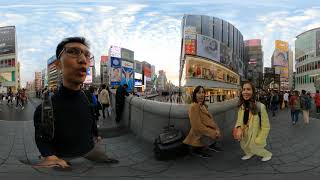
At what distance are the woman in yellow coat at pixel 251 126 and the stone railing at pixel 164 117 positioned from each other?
0.25ft

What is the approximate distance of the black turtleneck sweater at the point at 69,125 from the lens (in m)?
1.00

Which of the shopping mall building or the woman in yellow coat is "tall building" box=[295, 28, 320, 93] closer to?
the shopping mall building

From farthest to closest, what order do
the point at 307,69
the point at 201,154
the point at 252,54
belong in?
the point at 307,69
the point at 252,54
the point at 201,154

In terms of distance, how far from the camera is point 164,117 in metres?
1.82

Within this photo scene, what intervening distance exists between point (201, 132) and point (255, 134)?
1.37 feet

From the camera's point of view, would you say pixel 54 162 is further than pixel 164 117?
No

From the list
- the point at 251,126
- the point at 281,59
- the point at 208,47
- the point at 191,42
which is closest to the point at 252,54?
the point at 208,47

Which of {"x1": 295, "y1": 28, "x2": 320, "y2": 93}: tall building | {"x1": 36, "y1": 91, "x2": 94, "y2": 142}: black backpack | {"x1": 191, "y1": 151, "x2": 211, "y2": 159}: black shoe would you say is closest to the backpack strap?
{"x1": 36, "y1": 91, "x2": 94, "y2": 142}: black backpack

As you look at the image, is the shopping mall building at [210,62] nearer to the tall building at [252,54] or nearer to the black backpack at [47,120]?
the tall building at [252,54]

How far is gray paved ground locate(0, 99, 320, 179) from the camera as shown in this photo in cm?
123

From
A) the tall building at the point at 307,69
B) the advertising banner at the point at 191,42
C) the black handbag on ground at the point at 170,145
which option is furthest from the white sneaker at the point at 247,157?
the tall building at the point at 307,69

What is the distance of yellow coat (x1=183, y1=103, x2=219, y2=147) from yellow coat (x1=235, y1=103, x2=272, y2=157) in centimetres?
22

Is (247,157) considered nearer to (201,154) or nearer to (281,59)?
(201,154)

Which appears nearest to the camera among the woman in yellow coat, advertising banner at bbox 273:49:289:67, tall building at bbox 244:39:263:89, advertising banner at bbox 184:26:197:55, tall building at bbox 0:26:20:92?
tall building at bbox 0:26:20:92
